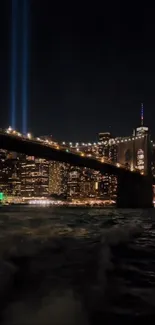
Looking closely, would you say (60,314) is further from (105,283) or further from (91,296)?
(105,283)

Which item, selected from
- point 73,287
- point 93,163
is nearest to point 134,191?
point 93,163

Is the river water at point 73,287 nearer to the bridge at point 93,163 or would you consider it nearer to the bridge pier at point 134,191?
the bridge at point 93,163

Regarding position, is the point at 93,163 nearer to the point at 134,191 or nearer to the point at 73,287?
the point at 134,191

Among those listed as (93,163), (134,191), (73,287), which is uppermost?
(93,163)

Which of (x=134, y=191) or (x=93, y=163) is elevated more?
(x=93, y=163)

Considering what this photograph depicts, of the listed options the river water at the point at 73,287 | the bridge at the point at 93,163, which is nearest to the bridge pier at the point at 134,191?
the bridge at the point at 93,163

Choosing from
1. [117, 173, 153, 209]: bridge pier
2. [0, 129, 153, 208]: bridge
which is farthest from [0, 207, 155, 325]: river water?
[117, 173, 153, 209]: bridge pier

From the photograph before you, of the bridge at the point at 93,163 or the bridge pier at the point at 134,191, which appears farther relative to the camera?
the bridge pier at the point at 134,191

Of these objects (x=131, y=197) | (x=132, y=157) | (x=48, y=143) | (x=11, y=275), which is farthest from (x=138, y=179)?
(x=11, y=275)
